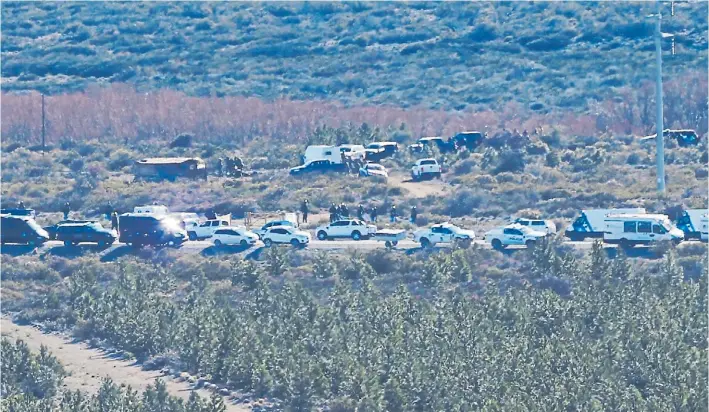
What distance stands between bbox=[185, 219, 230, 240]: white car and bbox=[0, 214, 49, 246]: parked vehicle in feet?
15.5

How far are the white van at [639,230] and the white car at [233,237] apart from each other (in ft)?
36.5

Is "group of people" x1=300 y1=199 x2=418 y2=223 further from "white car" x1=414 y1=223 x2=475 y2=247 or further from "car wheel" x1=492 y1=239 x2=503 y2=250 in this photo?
"car wheel" x1=492 y1=239 x2=503 y2=250

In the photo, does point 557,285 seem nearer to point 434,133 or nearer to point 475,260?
point 475,260

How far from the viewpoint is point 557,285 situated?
40906mm

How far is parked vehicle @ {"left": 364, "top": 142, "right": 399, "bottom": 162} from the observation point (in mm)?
73062

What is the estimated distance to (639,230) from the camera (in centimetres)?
4675

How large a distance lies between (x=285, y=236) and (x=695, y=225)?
1258 cm

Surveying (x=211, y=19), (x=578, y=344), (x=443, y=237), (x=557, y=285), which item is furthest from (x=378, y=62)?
(x=578, y=344)

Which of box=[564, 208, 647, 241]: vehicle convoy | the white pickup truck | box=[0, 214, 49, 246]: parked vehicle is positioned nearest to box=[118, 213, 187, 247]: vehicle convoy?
box=[0, 214, 49, 246]: parked vehicle

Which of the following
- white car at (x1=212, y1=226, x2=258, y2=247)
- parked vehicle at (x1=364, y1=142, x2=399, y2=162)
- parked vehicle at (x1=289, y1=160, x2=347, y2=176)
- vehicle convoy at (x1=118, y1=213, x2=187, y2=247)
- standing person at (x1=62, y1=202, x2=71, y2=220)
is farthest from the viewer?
parked vehicle at (x1=364, y1=142, x2=399, y2=162)

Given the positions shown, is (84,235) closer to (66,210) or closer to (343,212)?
(66,210)

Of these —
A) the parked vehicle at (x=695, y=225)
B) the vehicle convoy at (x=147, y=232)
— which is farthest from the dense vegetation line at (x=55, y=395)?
the parked vehicle at (x=695, y=225)

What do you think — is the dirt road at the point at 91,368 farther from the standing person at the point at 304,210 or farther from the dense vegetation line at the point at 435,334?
the standing person at the point at 304,210

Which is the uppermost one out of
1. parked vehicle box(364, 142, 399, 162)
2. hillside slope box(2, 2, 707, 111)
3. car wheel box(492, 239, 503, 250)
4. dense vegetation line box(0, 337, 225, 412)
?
hillside slope box(2, 2, 707, 111)
